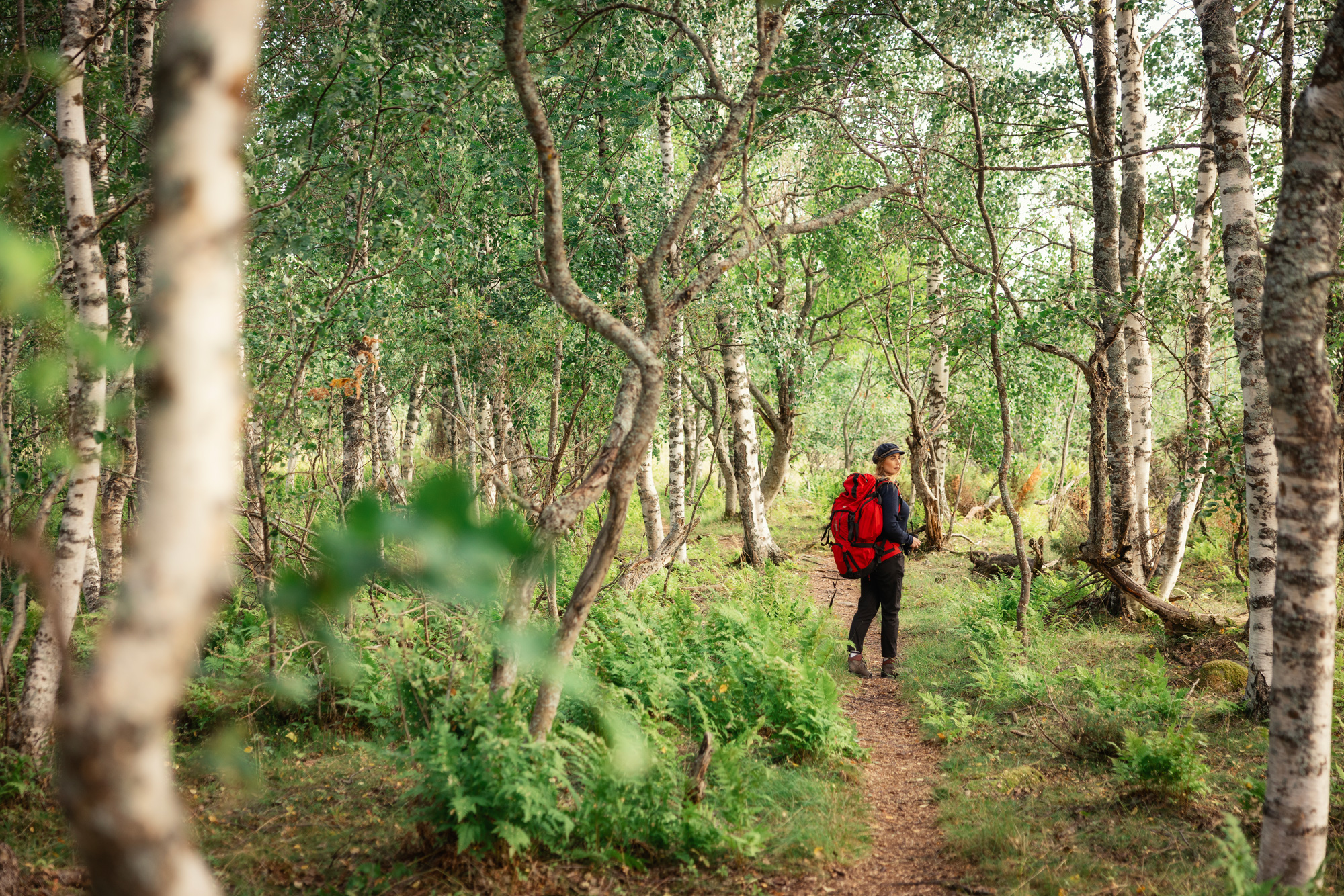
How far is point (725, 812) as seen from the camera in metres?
4.11

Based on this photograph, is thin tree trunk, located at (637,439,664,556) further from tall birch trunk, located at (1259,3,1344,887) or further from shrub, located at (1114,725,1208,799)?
tall birch trunk, located at (1259,3,1344,887)

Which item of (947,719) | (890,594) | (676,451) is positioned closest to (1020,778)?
(947,719)

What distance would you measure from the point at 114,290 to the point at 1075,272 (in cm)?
956

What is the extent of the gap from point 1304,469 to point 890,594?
459cm

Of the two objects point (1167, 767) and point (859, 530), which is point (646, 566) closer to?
point (859, 530)

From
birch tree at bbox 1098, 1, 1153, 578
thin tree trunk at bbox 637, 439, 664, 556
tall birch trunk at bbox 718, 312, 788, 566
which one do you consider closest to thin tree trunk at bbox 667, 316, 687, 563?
thin tree trunk at bbox 637, 439, 664, 556

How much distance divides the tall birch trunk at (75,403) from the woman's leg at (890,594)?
20.3 ft

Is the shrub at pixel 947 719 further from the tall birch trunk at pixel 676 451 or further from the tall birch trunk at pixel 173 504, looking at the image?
the tall birch trunk at pixel 173 504

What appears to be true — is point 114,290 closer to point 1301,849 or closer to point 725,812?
point 725,812

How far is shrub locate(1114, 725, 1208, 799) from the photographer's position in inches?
176

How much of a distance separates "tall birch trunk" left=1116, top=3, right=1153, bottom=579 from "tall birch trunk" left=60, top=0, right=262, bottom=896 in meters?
9.56

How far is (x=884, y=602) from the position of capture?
7637mm

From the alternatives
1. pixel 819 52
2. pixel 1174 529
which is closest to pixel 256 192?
pixel 819 52

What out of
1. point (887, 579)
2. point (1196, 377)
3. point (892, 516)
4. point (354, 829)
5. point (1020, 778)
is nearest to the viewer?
point (354, 829)
